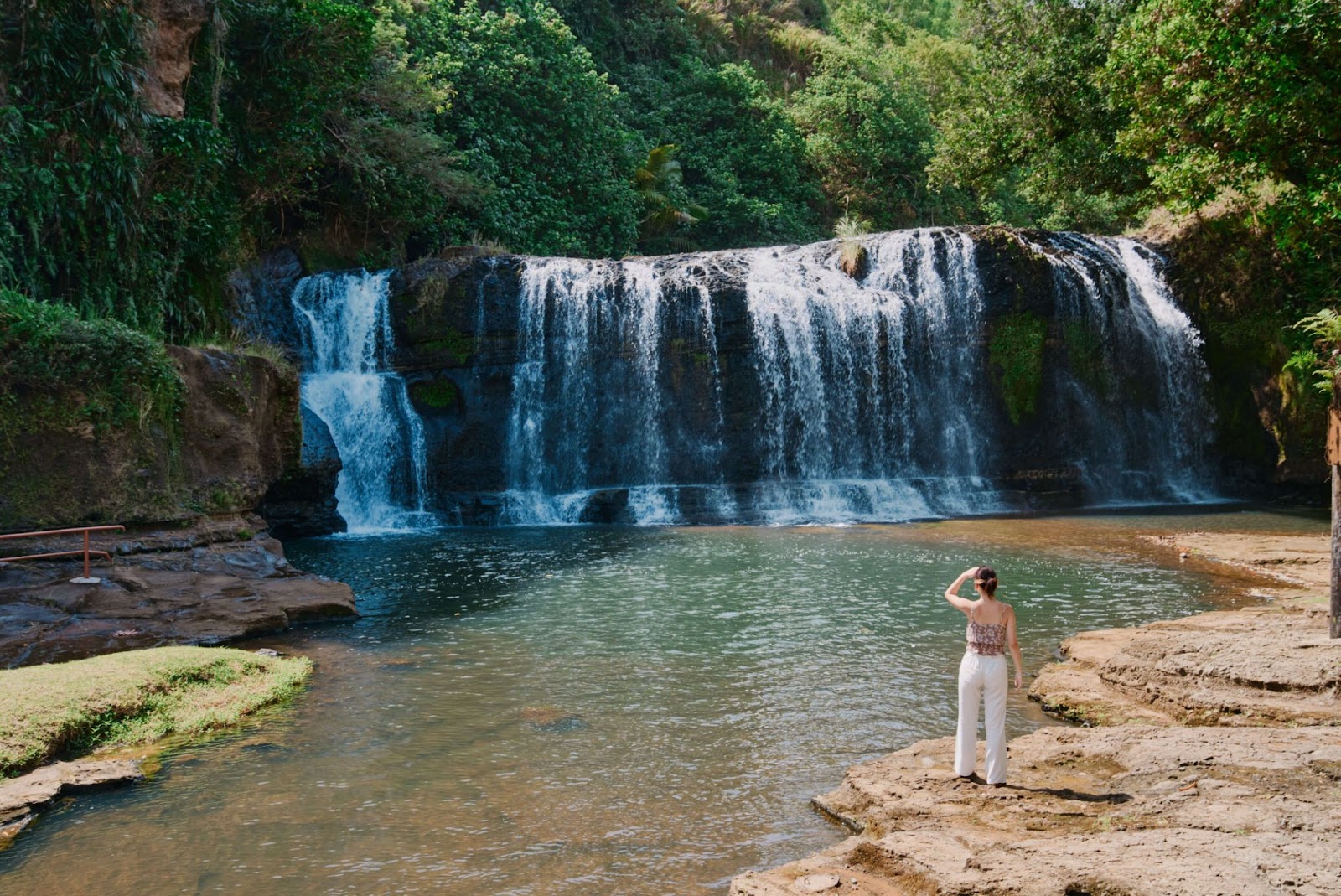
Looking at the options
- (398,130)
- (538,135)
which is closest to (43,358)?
(398,130)

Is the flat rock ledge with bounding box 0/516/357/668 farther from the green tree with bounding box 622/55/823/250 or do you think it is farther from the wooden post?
the green tree with bounding box 622/55/823/250

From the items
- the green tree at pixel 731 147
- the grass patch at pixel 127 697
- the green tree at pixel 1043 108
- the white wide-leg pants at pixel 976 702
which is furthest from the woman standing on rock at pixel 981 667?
the green tree at pixel 731 147

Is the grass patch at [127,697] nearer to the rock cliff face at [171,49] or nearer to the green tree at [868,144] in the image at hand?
the rock cliff face at [171,49]

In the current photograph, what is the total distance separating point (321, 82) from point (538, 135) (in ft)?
34.7

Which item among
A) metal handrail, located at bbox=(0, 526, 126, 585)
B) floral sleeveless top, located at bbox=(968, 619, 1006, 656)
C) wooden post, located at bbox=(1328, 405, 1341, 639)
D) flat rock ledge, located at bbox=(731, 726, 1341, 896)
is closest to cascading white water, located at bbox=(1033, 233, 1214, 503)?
wooden post, located at bbox=(1328, 405, 1341, 639)

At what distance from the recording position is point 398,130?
968 inches

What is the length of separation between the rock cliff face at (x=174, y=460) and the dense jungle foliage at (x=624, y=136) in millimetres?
1744

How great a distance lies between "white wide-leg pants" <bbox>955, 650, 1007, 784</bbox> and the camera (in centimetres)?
552

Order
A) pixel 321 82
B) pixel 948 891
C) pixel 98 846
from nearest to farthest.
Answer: pixel 948 891
pixel 98 846
pixel 321 82

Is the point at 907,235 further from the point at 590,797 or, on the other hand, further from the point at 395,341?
the point at 590,797

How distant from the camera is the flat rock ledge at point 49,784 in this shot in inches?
229

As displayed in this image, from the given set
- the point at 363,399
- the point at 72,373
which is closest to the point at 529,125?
the point at 363,399

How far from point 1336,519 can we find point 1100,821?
4.53 m

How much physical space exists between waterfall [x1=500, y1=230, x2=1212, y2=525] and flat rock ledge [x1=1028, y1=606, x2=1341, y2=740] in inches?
549
